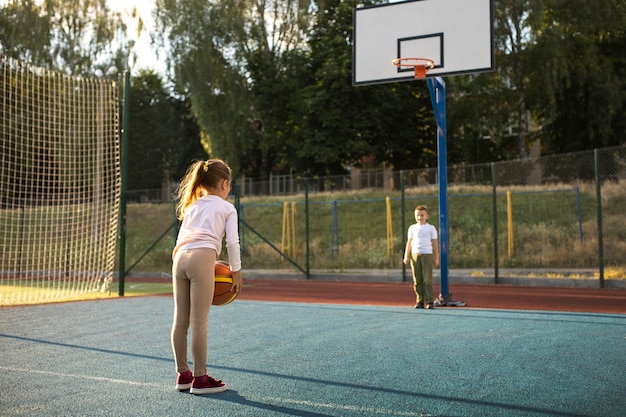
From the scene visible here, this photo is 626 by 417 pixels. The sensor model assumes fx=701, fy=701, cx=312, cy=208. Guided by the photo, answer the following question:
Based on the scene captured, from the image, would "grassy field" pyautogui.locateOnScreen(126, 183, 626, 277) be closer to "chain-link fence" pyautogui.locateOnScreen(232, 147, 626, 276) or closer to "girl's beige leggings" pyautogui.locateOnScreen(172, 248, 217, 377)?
"chain-link fence" pyautogui.locateOnScreen(232, 147, 626, 276)

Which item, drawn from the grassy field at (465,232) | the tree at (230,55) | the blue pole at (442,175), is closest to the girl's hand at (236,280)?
the blue pole at (442,175)

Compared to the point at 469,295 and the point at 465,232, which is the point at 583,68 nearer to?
the point at 465,232

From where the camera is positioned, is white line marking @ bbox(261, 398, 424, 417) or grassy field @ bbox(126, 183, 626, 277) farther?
grassy field @ bbox(126, 183, 626, 277)

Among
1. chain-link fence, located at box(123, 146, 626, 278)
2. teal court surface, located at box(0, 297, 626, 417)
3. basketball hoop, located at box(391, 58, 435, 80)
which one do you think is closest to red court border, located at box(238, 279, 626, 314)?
teal court surface, located at box(0, 297, 626, 417)

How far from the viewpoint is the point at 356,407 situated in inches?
174

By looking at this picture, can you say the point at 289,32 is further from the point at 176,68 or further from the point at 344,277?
the point at 344,277

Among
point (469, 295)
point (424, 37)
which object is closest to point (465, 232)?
point (469, 295)

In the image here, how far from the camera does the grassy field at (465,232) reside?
1986 centimetres

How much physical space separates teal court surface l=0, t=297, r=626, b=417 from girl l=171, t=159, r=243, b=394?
0.19 meters

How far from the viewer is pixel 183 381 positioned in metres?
4.97

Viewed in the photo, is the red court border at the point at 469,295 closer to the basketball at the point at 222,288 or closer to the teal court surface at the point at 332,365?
the teal court surface at the point at 332,365

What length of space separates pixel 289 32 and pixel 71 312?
27556 millimetres

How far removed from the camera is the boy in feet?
35.4

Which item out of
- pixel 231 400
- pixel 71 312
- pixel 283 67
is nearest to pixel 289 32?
pixel 283 67
